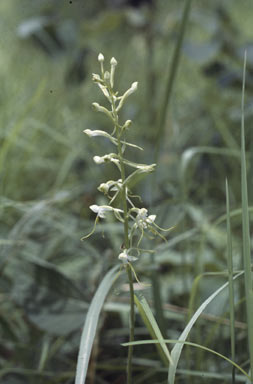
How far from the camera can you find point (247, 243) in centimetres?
61

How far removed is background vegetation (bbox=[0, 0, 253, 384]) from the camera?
37.1 inches

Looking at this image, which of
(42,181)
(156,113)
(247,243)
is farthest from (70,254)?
(156,113)

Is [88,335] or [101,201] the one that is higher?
[101,201]

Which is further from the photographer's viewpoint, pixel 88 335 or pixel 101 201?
pixel 101 201

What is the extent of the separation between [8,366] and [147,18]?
1.46m

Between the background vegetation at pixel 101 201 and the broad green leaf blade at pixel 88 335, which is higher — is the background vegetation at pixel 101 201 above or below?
above

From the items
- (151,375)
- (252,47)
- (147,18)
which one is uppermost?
(147,18)

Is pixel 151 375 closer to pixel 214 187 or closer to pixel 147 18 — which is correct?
pixel 214 187

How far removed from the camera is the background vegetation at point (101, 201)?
943 mm

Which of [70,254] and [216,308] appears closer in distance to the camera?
[216,308]

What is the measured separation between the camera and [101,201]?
1542mm

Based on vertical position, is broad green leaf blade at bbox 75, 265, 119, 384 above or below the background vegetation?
below

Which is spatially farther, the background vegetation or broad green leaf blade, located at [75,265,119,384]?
the background vegetation

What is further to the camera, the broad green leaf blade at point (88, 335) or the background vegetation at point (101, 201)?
the background vegetation at point (101, 201)
